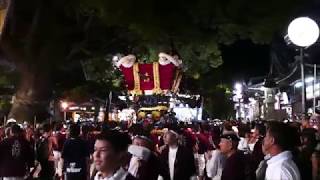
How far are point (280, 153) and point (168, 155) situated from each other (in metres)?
4.89

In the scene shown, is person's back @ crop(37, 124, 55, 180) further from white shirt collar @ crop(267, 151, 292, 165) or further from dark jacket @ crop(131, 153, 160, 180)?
white shirt collar @ crop(267, 151, 292, 165)

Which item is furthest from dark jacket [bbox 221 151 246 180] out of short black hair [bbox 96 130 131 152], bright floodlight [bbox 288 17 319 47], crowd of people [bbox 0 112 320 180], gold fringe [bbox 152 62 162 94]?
gold fringe [bbox 152 62 162 94]

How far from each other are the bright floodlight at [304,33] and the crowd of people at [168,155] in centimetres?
A: 129

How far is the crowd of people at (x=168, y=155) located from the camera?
15.9ft

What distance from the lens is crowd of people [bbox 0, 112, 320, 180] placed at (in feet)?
15.9

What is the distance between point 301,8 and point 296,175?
20.7 metres

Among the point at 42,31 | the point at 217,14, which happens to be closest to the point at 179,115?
the point at 217,14

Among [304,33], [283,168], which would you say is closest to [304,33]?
[304,33]

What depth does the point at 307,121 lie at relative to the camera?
11375 millimetres

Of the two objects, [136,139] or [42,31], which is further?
[42,31]

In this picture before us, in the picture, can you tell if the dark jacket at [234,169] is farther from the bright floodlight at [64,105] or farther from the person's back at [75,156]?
the bright floodlight at [64,105]

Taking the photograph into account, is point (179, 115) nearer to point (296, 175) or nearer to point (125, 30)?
point (125, 30)

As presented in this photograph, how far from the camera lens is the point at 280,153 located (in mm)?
5594

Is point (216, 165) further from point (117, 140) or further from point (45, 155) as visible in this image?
point (45, 155)
